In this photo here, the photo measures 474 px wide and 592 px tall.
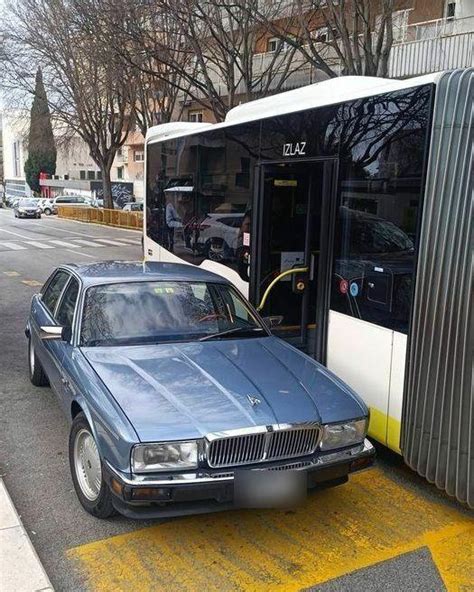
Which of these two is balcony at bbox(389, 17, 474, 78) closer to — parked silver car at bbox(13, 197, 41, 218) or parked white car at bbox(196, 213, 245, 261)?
parked white car at bbox(196, 213, 245, 261)

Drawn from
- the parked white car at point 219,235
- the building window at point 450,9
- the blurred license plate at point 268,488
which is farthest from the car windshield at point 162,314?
the building window at point 450,9

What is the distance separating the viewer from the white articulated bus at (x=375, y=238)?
3.63m

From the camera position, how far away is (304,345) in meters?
6.41

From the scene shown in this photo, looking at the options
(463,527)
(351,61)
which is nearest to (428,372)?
(463,527)

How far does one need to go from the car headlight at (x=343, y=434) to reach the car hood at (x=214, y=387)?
0.05 meters

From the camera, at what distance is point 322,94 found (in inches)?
202

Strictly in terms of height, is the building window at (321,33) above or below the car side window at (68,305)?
above

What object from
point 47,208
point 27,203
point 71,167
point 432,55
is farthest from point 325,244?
point 71,167

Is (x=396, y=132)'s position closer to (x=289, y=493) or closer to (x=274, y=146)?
(x=274, y=146)

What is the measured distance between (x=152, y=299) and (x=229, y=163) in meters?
2.86

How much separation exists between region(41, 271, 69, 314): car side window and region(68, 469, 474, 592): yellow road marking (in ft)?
8.51

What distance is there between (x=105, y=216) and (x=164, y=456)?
36.6m

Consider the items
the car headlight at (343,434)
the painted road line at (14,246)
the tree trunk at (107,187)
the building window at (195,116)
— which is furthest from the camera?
the tree trunk at (107,187)

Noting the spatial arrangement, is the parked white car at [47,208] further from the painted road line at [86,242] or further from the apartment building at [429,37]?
the apartment building at [429,37]
